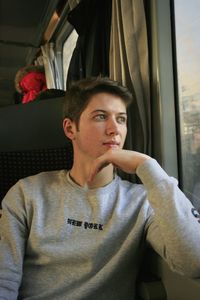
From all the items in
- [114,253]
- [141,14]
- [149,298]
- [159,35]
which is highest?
[141,14]

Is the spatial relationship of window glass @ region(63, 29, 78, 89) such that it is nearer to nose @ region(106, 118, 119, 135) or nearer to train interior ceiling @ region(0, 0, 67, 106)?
train interior ceiling @ region(0, 0, 67, 106)

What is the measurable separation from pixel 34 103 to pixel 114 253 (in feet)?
2.64

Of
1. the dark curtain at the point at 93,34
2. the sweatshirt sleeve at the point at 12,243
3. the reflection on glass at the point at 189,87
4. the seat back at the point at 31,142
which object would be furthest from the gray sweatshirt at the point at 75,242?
the dark curtain at the point at 93,34

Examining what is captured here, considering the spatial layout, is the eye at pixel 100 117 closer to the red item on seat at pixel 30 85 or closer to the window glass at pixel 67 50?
the red item on seat at pixel 30 85

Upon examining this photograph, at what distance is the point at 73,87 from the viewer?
1.21 metres

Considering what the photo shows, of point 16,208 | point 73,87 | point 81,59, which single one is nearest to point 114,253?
point 16,208

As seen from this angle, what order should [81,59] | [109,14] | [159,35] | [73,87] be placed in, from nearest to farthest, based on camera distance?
1. [73,87]
2. [159,35]
3. [109,14]
4. [81,59]

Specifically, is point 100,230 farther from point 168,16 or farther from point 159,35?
point 168,16

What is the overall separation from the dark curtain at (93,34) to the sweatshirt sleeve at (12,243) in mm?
911

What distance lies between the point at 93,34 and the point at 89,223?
1127mm

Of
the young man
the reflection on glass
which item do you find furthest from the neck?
the reflection on glass

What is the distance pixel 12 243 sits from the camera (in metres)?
1.00

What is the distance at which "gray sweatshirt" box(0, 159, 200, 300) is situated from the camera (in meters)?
0.98

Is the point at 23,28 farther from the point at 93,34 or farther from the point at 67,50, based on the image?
Answer: the point at 93,34
